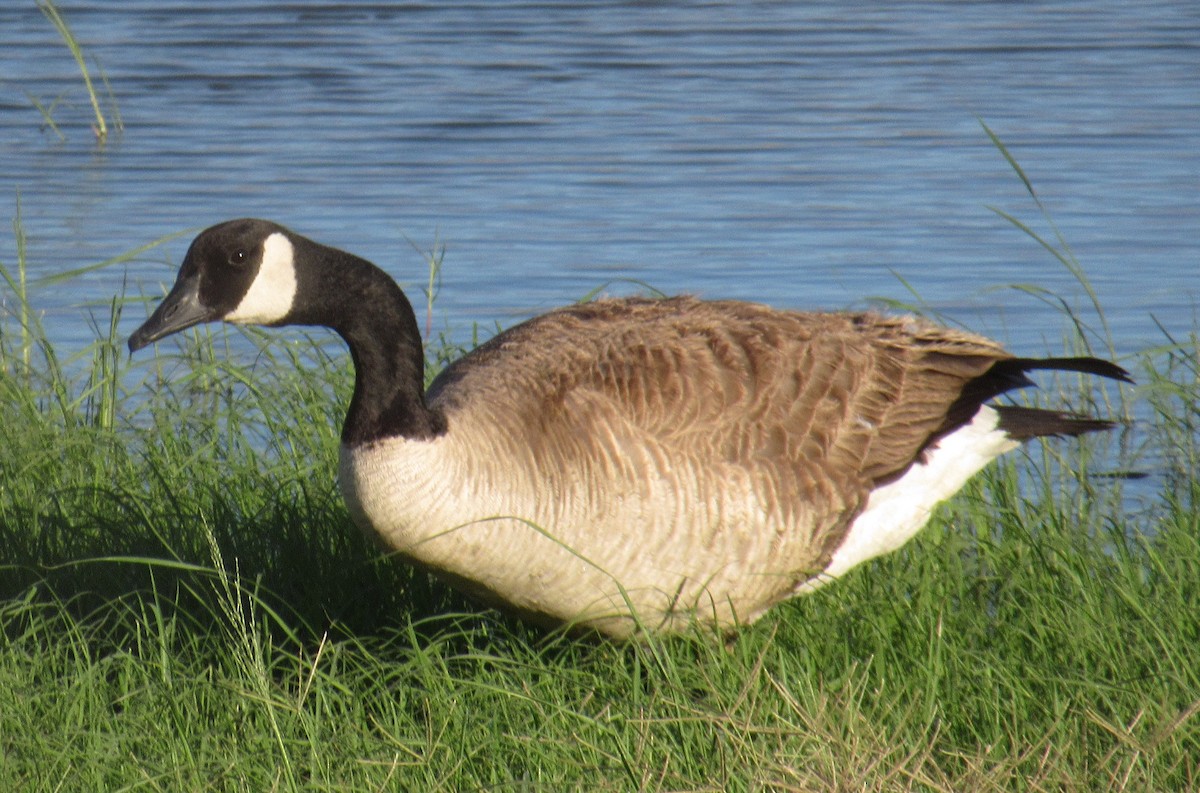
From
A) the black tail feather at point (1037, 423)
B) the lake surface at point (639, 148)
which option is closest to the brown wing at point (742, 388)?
the black tail feather at point (1037, 423)

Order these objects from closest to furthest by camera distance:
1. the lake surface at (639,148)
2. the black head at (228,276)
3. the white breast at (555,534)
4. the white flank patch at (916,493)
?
the white breast at (555,534)
the black head at (228,276)
the white flank patch at (916,493)
the lake surface at (639,148)

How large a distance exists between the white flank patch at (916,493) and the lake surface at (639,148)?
1.42m

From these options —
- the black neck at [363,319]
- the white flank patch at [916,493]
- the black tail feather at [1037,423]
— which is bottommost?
the white flank patch at [916,493]

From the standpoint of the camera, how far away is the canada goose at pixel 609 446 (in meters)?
4.10

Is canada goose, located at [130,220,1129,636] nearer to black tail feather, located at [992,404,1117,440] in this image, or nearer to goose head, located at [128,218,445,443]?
goose head, located at [128,218,445,443]

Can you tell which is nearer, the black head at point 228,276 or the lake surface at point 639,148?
the black head at point 228,276

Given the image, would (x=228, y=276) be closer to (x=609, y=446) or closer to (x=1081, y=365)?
(x=609, y=446)

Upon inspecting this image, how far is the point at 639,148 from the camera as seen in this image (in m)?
10.7

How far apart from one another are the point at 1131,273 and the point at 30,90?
302 inches

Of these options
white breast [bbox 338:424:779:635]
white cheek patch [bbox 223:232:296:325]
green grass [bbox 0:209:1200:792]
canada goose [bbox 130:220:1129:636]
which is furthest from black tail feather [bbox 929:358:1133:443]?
white cheek patch [bbox 223:232:296:325]

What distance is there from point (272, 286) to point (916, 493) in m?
1.73

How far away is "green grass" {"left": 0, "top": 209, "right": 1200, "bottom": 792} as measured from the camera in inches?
144

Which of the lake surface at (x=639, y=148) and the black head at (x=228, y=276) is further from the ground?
the black head at (x=228, y=276)

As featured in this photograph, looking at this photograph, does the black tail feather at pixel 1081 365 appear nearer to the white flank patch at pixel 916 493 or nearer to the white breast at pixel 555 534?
the white flank patch at pixel 916 493
